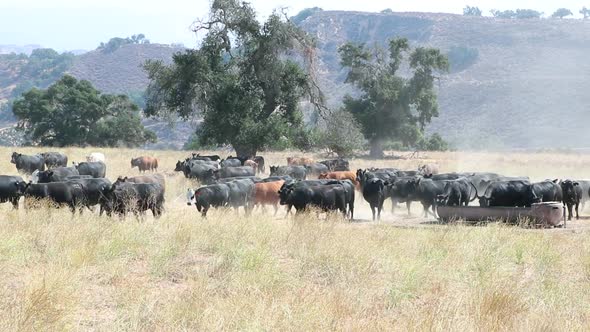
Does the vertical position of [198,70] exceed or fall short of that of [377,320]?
it exceeds it

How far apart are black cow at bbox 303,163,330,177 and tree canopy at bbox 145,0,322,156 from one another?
7692mm

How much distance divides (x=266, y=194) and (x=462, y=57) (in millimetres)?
154201

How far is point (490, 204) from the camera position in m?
24.9

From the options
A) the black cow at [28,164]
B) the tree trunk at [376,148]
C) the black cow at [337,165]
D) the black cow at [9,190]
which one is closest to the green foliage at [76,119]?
the tree trunk at [376,148]

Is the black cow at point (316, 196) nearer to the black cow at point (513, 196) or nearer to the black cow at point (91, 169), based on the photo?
the black cow at point (513, 196)

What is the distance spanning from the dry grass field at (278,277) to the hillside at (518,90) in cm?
8728

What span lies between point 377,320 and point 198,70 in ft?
128

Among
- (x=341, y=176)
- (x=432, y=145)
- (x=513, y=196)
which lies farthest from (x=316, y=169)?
(x=432, y=145)

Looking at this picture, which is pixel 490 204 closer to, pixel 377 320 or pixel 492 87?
pixel 377 320

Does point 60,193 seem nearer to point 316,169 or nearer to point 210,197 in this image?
point 210,197

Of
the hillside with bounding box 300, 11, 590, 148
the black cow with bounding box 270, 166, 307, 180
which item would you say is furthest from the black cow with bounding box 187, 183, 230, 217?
the hillside with bounding box 300, 11, 590, 148

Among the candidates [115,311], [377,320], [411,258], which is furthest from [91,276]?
[411,258]

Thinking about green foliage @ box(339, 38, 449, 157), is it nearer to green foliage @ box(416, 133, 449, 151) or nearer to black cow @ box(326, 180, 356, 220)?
green foliage @ box(416, 133, 449, 151)

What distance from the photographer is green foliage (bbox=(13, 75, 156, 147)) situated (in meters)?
74.4
